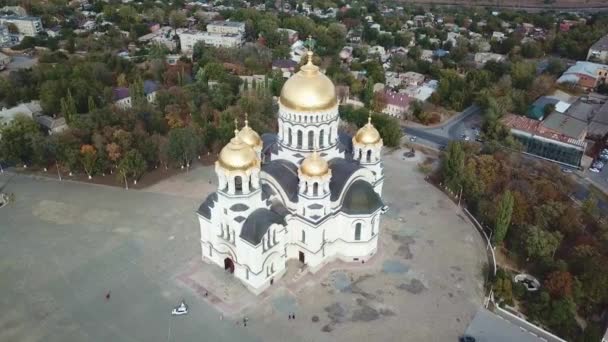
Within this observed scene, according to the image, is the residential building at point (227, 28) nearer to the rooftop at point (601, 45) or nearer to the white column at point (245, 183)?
the rooftop at point (601, 45)

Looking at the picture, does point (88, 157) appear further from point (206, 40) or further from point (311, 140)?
point (206, 40)

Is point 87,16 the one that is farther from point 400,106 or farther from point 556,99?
point 556,99

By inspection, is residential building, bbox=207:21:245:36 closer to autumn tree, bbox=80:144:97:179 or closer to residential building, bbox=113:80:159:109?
residential building, bbox=113:80:159:109

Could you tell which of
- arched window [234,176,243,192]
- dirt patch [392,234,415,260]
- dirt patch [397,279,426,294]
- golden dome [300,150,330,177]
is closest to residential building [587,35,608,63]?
dirt patch [392,234,415,260]

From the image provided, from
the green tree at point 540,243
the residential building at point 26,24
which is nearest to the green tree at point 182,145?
the green tree at point 540,243

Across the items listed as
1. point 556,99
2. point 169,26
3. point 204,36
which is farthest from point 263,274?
point 169,26
